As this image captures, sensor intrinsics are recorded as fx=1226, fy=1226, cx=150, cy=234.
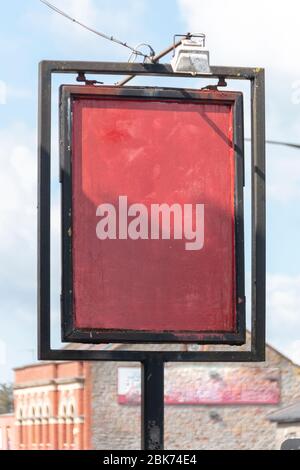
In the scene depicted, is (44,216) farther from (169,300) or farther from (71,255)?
(169,300)

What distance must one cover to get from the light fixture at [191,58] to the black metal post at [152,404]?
6.88ft

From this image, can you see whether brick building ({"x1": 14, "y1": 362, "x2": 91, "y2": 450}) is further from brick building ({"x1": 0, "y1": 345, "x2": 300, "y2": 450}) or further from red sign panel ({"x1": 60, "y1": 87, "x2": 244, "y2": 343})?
red sign panel ({"x1": 60, "y1": 87, "x2": 244, "y2": 343})

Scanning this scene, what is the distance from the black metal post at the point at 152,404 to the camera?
28.0ft

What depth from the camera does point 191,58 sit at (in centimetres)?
894

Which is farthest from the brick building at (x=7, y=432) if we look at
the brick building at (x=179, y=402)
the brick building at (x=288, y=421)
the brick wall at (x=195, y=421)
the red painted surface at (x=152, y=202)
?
the red painted surface at (x=152, y=202)

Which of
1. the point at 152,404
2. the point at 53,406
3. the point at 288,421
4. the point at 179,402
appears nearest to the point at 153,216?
the point at 152,404

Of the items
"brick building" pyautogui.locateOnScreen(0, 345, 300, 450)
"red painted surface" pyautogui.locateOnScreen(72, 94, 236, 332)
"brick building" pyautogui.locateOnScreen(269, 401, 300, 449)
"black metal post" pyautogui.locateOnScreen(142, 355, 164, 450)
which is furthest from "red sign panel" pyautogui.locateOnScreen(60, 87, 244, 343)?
"brick building" pyautogui.locateOnScreen(0, 345, 300, 450)

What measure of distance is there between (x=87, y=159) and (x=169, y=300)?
1.21 metres

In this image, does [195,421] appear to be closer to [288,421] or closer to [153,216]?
[288,421]

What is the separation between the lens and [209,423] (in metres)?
83.6

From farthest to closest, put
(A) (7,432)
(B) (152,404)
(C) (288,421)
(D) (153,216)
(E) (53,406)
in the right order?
(A) (7,432)
(E) (53,406)
(C) (288,421)
(D) (153,216)
(B) (152,404)

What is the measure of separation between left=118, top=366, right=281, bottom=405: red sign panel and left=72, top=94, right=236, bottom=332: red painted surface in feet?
238

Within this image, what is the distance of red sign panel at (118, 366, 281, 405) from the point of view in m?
81.8

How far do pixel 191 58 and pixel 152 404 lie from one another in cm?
252
